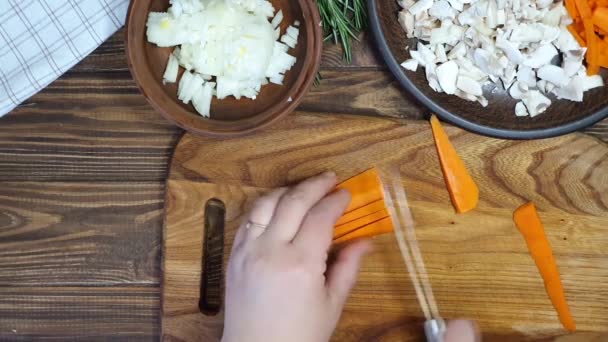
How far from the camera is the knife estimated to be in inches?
48.0

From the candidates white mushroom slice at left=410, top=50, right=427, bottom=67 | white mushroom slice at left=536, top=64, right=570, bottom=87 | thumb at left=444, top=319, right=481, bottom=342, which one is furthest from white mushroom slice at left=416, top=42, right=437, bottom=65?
thumb at left=444, top=319, right=481, bottom=342

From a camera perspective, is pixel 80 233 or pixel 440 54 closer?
pixel 440 54

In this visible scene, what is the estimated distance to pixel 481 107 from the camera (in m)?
1.22

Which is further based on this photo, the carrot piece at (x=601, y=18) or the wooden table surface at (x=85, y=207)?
the wooden table surface at (x=85, y=207)

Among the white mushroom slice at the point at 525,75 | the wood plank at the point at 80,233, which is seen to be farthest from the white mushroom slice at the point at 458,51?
the wood plank at the point at 80,233

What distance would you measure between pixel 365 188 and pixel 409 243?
137mm

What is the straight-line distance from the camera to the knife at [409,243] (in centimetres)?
122

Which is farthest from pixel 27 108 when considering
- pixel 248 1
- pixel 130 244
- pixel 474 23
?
pixel 474 23

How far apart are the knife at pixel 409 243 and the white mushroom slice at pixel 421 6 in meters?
0.30

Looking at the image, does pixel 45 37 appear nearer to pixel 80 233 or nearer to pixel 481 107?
pixel 80 233

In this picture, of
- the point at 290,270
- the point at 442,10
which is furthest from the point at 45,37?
the point at 442,10

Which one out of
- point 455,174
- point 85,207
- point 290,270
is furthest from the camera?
point 85,207

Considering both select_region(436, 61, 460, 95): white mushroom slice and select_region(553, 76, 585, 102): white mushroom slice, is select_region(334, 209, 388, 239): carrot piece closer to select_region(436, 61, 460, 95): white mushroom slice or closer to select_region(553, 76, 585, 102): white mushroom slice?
select_region(436, 61, 460, 95): white mushroom slice

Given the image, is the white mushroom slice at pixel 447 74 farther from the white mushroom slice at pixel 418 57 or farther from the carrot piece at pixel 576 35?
the carrot piece at pixel 576 35
